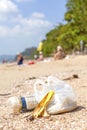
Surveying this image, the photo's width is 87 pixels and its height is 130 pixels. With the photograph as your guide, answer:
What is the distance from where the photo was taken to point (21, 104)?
6137mm

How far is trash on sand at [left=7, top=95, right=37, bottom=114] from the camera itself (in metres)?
6.10

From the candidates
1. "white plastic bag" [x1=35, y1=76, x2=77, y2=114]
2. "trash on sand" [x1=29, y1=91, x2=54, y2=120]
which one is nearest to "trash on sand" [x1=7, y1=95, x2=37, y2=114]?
"white plastic bag" [x1=35, y1=76, x2=77, y2=114]

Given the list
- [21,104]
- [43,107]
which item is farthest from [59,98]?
[21,104]

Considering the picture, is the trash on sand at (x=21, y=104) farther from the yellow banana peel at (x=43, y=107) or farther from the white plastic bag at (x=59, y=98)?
the yellow banana peel at (x=43, y=107)

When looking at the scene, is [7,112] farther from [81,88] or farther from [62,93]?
[81,88]

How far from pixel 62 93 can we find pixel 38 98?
0.42 m

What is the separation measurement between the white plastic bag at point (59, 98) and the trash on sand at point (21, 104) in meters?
0.12

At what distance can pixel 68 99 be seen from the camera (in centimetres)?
603

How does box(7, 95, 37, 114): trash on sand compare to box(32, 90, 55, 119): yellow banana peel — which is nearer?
box(32, 90, 55, 119): yellow banana peel

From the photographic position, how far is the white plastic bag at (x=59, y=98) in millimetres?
5906

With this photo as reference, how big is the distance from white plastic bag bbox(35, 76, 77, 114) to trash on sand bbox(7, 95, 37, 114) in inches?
4.6

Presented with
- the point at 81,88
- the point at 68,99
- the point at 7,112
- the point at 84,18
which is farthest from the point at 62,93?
the point at 84,18

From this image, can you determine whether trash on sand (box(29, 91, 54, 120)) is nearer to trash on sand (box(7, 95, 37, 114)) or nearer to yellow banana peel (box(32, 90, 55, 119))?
yellow banana peel (box(32, 90, 55, 119))

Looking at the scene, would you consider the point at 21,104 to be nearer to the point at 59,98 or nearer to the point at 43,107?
the point at 43,107
